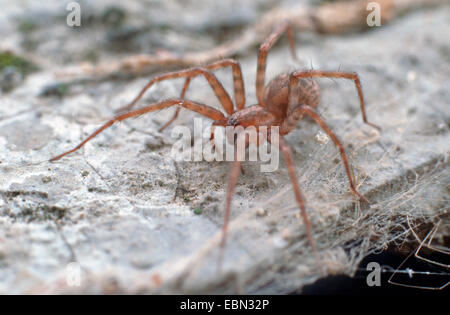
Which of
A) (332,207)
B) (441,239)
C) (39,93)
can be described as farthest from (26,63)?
(441,239)

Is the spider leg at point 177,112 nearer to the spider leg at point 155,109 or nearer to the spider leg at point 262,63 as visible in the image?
the spider leg at point 155,109

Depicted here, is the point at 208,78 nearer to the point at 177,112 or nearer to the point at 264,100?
the point at 177,112

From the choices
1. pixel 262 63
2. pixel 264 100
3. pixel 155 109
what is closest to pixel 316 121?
pixel 264 100

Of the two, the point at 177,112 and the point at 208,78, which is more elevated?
the point at 208,78

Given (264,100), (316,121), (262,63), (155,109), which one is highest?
(262,63)

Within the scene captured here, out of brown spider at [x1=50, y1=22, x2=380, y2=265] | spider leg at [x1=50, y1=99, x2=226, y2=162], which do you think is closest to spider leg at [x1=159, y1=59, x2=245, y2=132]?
brown spider at [x1=50, y1=22, x2=380, y2=265]

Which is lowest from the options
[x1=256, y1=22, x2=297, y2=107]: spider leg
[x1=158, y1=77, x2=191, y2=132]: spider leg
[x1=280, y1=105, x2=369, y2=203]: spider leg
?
[x1=280, y1=105, x2=369, y2=203]: spider leg

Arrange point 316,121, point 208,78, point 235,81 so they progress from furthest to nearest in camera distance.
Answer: point 235,81 → point 208,78 → point 316,121

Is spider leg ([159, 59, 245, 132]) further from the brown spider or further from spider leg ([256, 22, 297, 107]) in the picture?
spider leg ([256, 22, 297, 107])

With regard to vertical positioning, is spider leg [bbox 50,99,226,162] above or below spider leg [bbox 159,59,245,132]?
below
